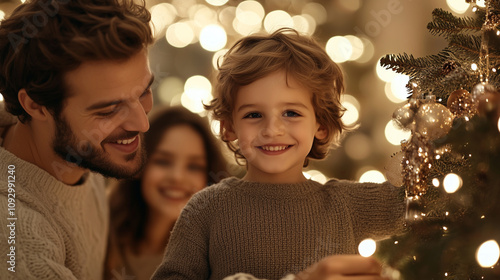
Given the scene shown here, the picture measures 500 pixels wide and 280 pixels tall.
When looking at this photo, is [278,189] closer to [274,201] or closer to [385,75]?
[274,201]

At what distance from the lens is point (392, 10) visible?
2.92 metres

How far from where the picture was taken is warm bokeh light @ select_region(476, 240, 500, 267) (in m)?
0.80

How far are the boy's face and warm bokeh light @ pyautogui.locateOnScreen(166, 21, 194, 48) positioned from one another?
1567mm

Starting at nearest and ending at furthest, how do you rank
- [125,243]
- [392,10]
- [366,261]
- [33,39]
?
[366,261] < [33,39] < [125,243] < [392,10]

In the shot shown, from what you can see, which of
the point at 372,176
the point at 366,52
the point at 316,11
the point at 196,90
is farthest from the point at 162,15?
the point at 372,176

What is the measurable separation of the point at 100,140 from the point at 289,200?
1.88ft

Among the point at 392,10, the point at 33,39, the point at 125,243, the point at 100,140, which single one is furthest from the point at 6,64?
the point at 392,10

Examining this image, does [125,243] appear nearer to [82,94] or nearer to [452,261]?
[82,94]

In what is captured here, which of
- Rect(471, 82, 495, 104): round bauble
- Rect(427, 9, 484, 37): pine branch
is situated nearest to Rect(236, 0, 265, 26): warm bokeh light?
Rect(427, 9, 484, 37): pine branch

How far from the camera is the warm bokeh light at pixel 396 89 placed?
111 inches

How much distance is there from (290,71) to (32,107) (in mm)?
717

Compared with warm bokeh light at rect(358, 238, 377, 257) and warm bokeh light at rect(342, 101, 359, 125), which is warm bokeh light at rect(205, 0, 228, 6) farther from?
warm bokeh light at rect(358, 238, 377, 257)

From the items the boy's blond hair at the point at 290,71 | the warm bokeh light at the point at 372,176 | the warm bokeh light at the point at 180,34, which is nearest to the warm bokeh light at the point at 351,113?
the warm bokeh light at the point at 372,176

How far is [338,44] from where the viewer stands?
9.20 ft
